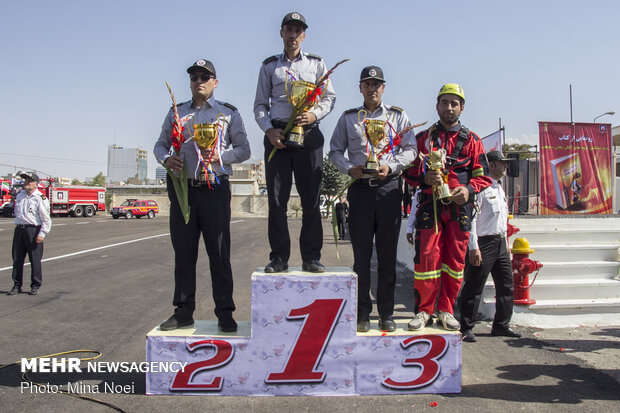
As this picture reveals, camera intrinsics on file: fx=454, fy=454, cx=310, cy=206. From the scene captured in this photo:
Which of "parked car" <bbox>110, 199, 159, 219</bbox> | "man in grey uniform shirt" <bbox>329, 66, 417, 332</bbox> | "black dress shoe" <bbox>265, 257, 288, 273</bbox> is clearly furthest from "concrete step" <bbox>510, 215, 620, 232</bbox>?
"parked car" <bbox>110, 199, 159, 219</bbox>

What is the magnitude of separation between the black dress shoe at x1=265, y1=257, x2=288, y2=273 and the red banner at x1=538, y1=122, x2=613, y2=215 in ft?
40.7

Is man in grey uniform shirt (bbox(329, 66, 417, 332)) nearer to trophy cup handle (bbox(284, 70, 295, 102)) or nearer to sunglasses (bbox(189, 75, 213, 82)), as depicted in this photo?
trophy cup handle (bbox(284, 70, 295, 102))

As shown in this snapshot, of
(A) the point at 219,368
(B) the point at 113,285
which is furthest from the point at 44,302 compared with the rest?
(A) the point at 219,368

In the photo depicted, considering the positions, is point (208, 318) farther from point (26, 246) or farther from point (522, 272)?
point (522, 272)

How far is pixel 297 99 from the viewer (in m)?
4.05

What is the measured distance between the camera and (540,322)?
632 centimetres

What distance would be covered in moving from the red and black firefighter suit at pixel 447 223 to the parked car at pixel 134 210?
42802 millimetres

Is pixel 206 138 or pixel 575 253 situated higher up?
pixel 206 138

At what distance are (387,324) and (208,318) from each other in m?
3.24

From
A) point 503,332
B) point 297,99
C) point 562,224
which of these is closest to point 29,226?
point 297,99

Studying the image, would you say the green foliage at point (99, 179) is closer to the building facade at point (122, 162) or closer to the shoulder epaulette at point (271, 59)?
the building facade at point (122, 162)

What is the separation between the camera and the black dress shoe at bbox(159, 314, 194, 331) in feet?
13.1

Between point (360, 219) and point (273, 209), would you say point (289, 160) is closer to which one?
point (273, 209)

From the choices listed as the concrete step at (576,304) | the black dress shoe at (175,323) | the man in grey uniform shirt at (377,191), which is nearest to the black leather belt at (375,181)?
the man in grey uniform shirt at (377,191)
